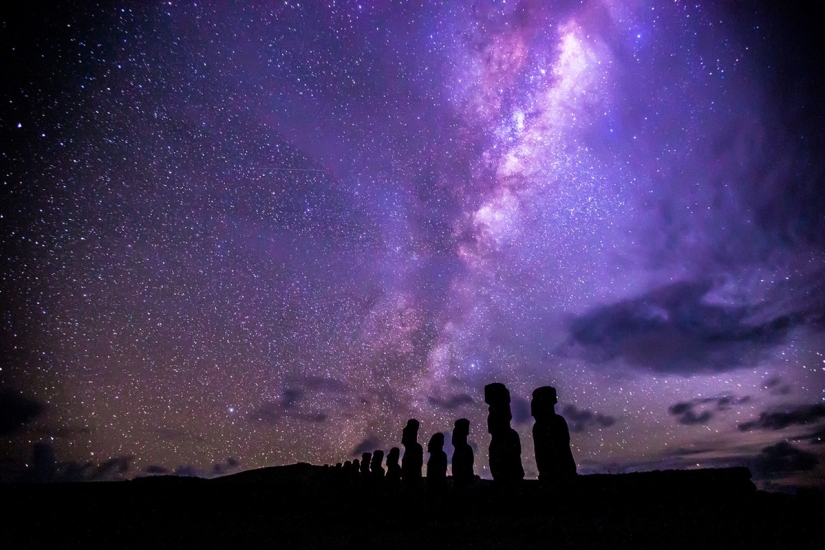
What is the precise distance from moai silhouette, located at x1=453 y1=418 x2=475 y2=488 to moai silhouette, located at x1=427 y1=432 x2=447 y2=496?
0.62 meters

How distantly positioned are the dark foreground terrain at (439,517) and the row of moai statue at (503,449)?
96.4 inches

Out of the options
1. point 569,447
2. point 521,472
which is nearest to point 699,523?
point 569,447

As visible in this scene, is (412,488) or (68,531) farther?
(412,488)

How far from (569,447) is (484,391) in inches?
164

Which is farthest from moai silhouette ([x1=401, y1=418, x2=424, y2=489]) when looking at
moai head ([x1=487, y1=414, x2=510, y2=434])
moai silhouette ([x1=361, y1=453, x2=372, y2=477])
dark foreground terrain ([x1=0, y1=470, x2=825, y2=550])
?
moai silhouette ([x1=361, y1=453, x2=372, y2=477])

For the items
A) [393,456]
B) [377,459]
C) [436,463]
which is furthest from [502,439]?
[377,459]

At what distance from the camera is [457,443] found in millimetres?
19000

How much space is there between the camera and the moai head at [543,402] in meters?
15.4

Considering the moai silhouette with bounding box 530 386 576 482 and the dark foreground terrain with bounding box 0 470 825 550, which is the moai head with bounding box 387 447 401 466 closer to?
the dark foreground terrain with bounding box 0 470 825 550

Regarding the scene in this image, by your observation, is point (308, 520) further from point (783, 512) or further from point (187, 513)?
point (783, 512)

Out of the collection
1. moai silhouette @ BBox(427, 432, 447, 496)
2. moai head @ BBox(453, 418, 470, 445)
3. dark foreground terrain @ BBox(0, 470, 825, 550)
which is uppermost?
moai head @ BBox(453, 418, 470, 445)

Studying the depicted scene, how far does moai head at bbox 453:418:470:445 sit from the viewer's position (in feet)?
62.9

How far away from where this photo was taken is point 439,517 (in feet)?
36.9

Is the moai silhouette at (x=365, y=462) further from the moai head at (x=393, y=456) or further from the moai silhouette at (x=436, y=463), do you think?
the moai silhouette at (x=436, y=463)
